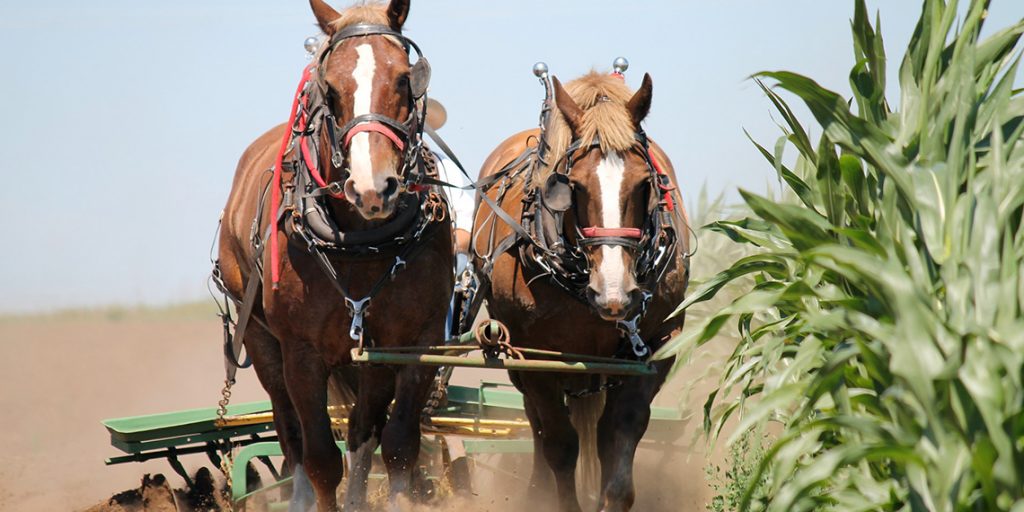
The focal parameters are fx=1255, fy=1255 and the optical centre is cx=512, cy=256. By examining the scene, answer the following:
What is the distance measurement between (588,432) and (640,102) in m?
2.01

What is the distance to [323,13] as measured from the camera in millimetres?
5176

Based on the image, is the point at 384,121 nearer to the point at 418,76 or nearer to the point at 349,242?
the point at 418,76

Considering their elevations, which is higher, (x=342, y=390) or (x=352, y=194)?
(x=352, y=194)

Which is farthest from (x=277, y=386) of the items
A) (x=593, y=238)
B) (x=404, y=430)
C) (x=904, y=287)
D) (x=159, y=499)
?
(x=904, y=287)

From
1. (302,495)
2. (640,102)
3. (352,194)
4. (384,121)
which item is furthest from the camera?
(302,495)

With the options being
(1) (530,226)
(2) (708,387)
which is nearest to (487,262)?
(1) (530,226)

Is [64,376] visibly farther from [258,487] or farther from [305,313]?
[305,313]

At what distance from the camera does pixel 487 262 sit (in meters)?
5.89

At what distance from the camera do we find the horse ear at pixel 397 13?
5125 millimetres

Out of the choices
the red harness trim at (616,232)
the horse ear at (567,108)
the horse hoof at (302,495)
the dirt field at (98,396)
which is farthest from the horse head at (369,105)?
the dirt field at (98,396)

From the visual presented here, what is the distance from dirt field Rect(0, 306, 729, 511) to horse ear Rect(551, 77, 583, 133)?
2283 mm

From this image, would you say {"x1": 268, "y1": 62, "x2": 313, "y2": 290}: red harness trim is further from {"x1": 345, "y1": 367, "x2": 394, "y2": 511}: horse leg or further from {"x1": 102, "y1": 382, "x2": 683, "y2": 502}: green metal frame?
{"x1": 102, "y1": 382, "x2": 683, "y2": 502}: green metal frame

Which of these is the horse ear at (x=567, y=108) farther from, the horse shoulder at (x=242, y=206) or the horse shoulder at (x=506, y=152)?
the horse shoulder at (x=242, y=206)

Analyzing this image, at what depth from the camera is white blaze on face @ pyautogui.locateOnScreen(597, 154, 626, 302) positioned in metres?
4.80
